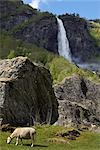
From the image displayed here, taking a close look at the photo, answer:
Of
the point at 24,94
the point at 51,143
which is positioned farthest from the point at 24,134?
the point at 24,94

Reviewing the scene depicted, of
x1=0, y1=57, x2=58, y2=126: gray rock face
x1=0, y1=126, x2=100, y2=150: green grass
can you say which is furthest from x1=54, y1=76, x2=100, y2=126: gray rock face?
x1=0, y1=126, x2=100, y2=150: green grass

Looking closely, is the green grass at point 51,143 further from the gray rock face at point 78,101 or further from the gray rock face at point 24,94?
the gray rock face at point 78,101

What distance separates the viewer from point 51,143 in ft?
143

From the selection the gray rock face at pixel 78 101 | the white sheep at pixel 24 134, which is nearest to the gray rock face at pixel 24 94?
the white sheep at pixel 24 134

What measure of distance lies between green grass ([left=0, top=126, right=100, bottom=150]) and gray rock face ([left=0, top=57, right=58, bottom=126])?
3532 mm

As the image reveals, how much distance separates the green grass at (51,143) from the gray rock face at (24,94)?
11.6 ft

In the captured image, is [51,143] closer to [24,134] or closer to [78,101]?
[24,134]

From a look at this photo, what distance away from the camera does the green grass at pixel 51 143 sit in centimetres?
3776

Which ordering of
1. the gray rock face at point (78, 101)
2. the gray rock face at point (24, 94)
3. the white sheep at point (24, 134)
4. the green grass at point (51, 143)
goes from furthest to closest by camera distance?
the gray rock face at point (78, 101), the gray rock face at point (24, 94), the white sheep at point (24, 134), the green grass at point (51, 143)

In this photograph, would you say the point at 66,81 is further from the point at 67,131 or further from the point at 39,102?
the point at 67,131

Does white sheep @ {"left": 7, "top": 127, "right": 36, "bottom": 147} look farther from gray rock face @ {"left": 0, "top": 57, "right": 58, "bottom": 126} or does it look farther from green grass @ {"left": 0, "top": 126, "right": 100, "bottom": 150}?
gray rock face @ {"left": 0, "top": 57, "right": 58, "bottom": 126}

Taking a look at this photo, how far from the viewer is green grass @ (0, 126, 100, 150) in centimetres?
3776

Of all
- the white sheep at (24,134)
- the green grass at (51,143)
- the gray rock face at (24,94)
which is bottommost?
the green grass at (51,143)

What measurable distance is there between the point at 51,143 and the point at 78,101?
72023 millimetres
